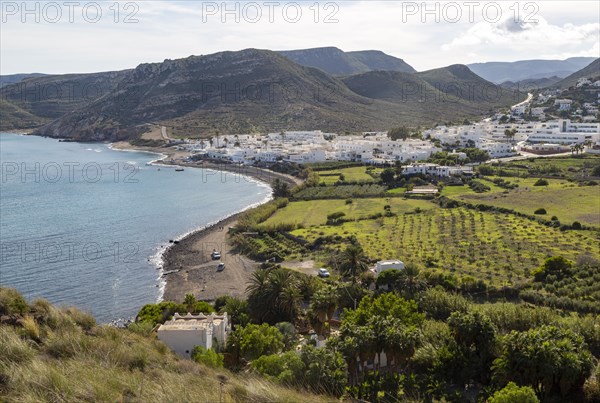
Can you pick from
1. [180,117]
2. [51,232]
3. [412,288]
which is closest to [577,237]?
[412,288]

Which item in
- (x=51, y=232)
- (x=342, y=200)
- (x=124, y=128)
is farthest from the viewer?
(x=124, y=128)

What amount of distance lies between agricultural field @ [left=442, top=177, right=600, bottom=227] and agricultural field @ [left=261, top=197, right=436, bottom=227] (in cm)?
577

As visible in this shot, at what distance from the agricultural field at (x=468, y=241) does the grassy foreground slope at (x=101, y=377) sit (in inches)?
963

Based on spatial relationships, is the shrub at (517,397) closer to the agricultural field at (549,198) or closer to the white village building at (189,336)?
the white village building at (189,336)

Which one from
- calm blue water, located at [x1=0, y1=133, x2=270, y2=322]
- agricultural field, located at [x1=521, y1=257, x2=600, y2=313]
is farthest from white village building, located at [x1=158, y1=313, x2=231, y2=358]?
agricultural field, located at [x1=521, y1=257, x2=600, y2=313]

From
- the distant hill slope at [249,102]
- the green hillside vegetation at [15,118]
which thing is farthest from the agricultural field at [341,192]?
the green hillside vegetation at [15,118]

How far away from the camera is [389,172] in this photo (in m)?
65.4

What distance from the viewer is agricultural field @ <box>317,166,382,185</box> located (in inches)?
2694

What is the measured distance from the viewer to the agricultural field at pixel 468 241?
3347 centimetres

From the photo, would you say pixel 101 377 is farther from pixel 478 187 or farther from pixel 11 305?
pixel 478 187

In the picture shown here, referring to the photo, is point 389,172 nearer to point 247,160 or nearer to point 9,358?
point 247,160

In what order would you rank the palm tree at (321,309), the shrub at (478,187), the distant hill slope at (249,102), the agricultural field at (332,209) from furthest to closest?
the distant hill slope at (249,102) → the shrub at (478,187) → the agricultural field at (332,209) → the palm tree at (321,309)

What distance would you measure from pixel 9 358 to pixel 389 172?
5904 cm

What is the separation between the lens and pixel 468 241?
129ft
